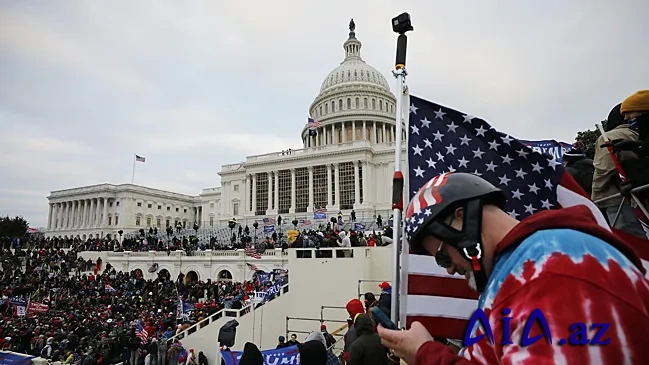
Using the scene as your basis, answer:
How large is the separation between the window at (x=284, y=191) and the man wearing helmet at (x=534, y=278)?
56.4 meters

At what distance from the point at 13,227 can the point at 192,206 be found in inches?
1383

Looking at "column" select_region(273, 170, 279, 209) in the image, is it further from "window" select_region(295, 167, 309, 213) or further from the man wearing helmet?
the man wearing helmet

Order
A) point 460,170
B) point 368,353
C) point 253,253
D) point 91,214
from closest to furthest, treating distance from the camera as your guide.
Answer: point 460,170
point 368,353
point 253,253
point 91,214

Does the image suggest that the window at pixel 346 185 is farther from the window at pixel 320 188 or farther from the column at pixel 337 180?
the window at pixel 320 188

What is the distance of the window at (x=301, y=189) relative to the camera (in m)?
57.0

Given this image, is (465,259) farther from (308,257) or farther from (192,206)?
(192,206)

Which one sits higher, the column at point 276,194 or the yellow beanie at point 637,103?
the column at point 276,194

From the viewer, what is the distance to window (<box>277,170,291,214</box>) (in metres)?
58.0

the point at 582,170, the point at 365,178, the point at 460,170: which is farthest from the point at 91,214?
the point at 582,170

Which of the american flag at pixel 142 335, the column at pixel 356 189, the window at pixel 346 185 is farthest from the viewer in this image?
the window at pixel 346 185

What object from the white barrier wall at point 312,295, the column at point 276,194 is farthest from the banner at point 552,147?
the column at point 276,194

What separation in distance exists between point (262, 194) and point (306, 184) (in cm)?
746

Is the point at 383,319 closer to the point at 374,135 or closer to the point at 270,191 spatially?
the point at 270,191

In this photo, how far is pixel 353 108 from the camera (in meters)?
72.2
